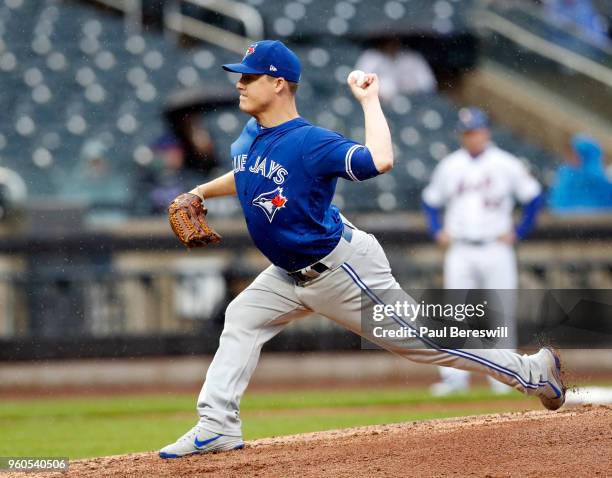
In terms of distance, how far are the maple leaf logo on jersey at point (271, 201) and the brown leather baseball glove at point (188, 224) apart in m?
0.37

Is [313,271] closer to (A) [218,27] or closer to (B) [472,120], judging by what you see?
(B) [472,120]

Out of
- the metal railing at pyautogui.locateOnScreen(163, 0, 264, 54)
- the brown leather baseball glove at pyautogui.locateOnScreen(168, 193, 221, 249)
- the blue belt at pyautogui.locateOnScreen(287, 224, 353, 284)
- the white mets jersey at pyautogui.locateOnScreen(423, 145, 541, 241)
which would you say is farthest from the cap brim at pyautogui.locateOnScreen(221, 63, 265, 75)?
the metal railing at pyautogui.locateOnScreen(163, 0, 264, 54)

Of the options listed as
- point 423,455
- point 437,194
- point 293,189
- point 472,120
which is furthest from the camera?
point 437,194

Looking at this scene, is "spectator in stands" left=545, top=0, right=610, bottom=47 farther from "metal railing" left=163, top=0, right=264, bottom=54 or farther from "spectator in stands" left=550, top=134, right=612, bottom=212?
"metal railing" left=163, top=0, right=264, bottom=54

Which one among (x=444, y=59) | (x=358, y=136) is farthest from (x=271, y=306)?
(x=444, y=59)

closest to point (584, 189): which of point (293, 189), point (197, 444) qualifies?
point (293, 189)

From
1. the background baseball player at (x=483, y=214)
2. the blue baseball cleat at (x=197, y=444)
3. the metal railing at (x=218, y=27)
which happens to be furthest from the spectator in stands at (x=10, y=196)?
the blue baseball cleat at (x=197, y=444)

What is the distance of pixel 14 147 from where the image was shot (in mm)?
10680

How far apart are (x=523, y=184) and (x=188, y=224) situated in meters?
4.47

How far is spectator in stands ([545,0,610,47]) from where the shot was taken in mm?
10867

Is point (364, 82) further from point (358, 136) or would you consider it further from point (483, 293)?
point (358, 136)

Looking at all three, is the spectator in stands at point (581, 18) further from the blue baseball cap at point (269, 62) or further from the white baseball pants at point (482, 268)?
the blue baseball cap at point (269, 62)

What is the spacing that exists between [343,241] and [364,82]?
68 centimetres

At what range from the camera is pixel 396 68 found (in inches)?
434
